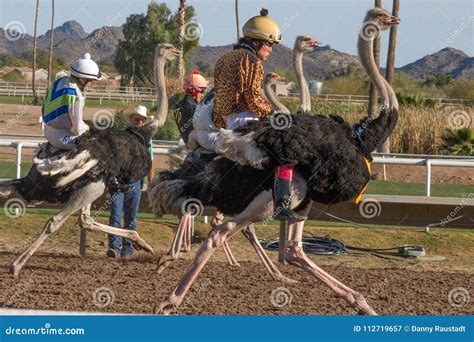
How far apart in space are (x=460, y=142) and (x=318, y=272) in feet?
63.5

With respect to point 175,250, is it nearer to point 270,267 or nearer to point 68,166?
point 270,267

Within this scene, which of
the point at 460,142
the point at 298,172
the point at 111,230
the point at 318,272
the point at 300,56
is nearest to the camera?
the point at 298,172

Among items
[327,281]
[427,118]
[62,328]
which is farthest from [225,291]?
[427,118]

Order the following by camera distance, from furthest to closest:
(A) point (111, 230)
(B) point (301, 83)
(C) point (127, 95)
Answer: (C) point (127, 95), (A) point (111, 230), (B) point (301, 83)

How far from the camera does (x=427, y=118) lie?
29.1 meters

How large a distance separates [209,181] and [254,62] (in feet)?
Result: 3.13

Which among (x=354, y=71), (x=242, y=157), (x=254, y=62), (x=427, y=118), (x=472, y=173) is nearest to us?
(x=242, y=157)

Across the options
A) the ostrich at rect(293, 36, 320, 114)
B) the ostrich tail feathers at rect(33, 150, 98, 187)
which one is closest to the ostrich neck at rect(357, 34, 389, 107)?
the ostrich at rect(293, 36, 320, 114)

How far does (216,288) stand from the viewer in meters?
9.16

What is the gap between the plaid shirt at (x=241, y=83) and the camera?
27.2 ft

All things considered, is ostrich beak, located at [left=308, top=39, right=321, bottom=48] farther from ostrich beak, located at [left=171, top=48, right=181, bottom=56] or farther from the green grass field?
the green grass field

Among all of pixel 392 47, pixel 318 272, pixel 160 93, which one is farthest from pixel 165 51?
pixel 392 47

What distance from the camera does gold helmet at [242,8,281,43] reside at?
28.0ft

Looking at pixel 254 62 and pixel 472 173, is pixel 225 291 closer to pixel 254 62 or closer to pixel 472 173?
pixel 254 62
